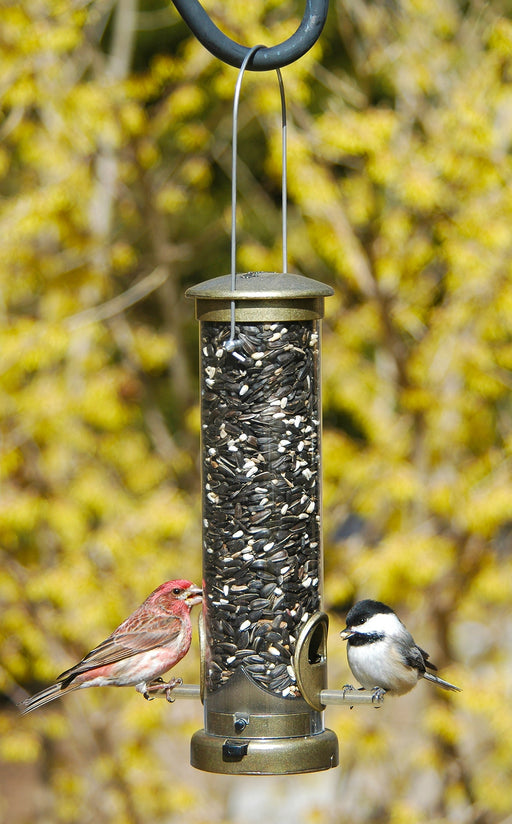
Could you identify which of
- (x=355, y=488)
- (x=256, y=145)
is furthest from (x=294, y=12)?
(x=355, y=488)

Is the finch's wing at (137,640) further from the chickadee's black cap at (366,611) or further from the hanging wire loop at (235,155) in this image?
the hanging wire loop at (235,155)

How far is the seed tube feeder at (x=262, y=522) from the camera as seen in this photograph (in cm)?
411

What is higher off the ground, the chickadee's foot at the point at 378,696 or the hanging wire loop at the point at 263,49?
the hanging wire loop at the point at 263,49

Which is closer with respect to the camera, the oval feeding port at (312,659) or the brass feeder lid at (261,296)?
the brass feeder lid at (261,296)

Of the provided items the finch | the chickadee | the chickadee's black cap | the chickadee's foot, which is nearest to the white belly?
the chickadee

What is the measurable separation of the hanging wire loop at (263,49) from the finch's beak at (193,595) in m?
2.10

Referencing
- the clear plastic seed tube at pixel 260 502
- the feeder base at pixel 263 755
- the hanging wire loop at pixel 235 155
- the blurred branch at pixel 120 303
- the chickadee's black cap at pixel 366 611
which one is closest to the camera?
the hanging wire loop at pixel 235 155

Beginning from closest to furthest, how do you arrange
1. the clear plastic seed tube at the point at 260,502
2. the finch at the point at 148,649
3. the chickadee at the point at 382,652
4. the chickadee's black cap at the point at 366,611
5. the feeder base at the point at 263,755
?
the feeder base at the point at 263,755, the clear plastic seed tube at the point at 260,502, the finch at the point at 148,649, the chickadee at the point at 382,652, the chickadee's black cap at the point at 366,611

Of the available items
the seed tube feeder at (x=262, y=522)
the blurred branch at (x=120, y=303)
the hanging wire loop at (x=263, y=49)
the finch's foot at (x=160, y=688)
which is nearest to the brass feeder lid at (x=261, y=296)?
the seed tube feeder at (x=262, y=522)

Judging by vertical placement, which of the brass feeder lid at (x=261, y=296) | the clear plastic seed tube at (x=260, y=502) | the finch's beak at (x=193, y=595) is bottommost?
the finch's beak at (x=193, y=595)

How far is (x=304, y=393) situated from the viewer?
4.32 meters

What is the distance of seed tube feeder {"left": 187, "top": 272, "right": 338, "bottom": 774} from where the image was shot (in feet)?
13.5

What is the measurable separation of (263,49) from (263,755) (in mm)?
2401

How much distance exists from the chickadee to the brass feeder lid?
148 cm
